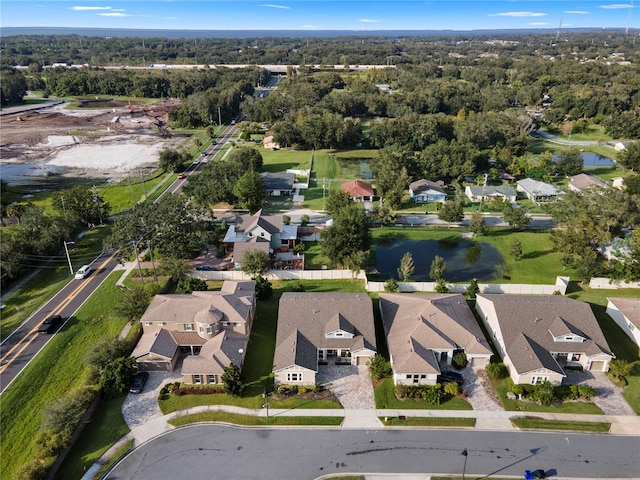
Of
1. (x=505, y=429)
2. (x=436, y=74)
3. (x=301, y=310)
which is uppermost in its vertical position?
(x=436, y=74)

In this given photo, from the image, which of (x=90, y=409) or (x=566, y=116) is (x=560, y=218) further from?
(x=566, y=116)

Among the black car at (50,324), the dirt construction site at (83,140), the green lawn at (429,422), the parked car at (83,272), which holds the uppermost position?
the dirt construction site at (83,140)

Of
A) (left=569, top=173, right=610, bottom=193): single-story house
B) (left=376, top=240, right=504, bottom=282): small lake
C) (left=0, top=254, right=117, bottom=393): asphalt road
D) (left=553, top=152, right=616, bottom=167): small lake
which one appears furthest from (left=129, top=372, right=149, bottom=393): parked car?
(left=553, top=152, right=616, bottom=167): small lake

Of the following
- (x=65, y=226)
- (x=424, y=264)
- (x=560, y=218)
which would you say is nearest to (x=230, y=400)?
(x=424, y=264)

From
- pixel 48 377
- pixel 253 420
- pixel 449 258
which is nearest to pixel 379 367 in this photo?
pixel 253 420

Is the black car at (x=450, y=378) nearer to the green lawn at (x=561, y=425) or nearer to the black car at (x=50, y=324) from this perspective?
the green lawn at (x=561, y=425)

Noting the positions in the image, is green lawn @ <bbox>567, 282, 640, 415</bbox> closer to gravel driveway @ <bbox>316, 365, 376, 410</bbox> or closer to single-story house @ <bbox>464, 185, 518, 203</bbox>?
gravel driveway @ <bbox>316, 365, 376, 410</bbox>

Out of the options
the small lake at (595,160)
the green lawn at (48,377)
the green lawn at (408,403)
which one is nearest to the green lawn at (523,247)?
the green lawn at (408,403)
